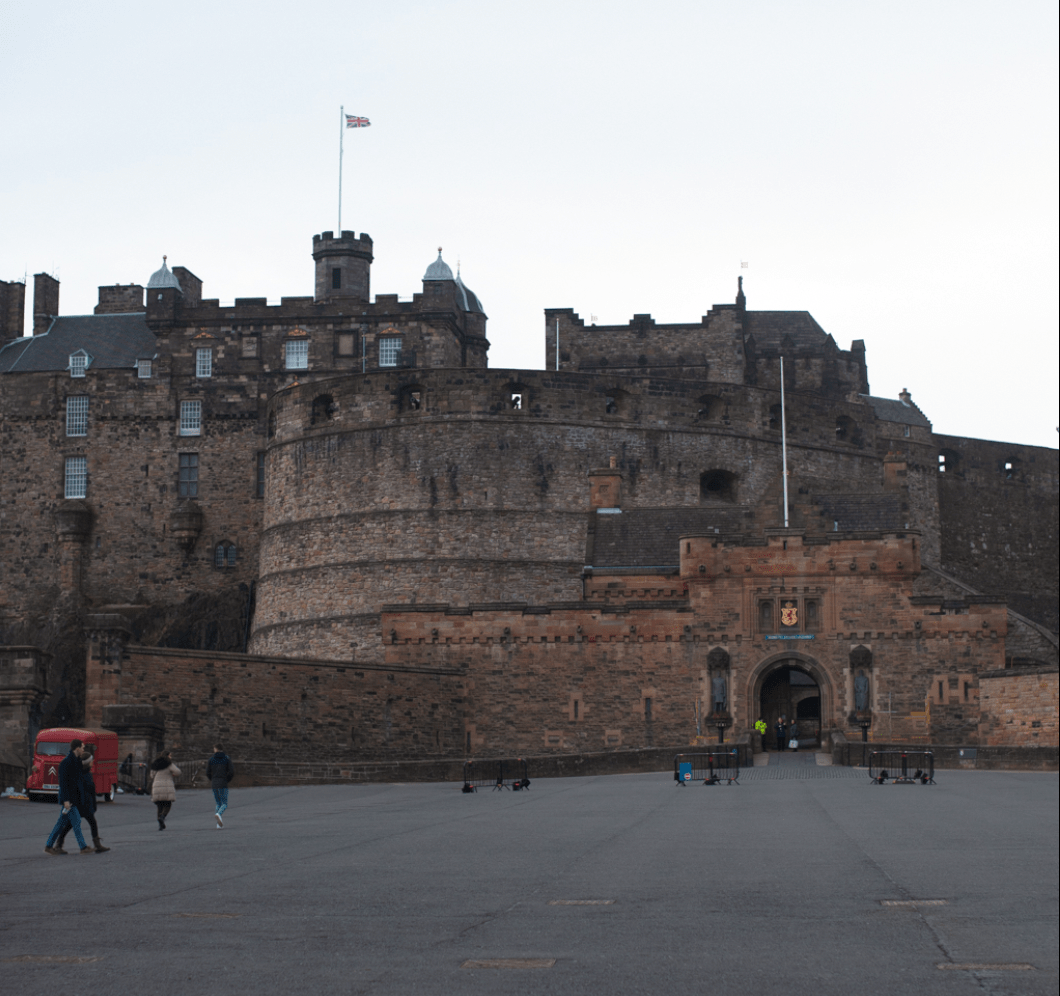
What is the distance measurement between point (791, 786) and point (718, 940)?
1632 cm

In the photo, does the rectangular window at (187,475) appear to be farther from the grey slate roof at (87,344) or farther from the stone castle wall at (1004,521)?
the stone castle wall at (1004,521)

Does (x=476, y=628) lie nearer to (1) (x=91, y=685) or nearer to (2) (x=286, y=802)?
(1) (x=91, y=685)

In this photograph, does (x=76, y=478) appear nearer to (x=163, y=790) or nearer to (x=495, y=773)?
(x=495, y=773)

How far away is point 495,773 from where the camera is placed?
29.4 metres

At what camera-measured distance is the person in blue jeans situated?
1480 centimetres

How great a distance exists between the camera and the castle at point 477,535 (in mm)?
36562

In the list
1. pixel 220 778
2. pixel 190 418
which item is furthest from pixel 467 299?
pixel 220 778

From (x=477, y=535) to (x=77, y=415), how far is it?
1653 cm

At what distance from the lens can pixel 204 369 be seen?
53.8 meters

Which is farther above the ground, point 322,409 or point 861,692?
point 322,409

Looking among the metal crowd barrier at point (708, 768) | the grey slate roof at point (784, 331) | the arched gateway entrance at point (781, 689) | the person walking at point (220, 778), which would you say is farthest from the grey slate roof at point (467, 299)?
the person walking at point (220, 778)

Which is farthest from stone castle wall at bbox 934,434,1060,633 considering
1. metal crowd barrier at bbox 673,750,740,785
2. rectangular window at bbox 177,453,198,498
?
metal crowd barrier at bbox 673,750,740,785

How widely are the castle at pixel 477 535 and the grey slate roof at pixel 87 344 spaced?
156 millimetres

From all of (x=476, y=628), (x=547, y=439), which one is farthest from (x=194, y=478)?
(x=476, y=628)
